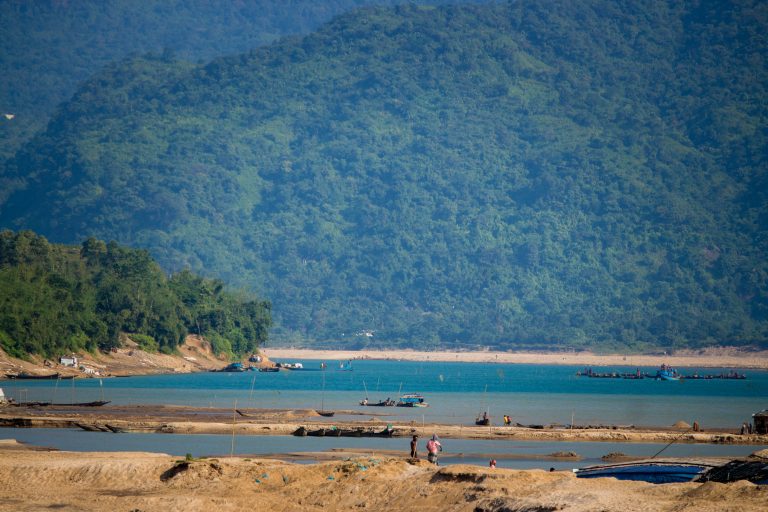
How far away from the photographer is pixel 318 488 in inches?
1615

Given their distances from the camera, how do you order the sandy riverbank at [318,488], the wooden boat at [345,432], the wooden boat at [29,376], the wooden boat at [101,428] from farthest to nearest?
1. the wooden boat at [29,376]
2. the wooden boat at [345,432]
3. the wooden boat at [101,428]
4. the sandy riverbank at [318,488]

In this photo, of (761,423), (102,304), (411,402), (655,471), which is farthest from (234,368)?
(655,471)

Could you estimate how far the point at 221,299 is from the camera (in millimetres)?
179625

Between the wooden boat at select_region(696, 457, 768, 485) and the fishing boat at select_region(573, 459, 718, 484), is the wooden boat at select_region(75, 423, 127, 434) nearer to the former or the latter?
the fishing boat at select_region(573, 459, 718, 484)

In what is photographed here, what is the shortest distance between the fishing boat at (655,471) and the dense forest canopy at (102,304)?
87380 millimetres

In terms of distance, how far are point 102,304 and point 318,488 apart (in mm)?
108426

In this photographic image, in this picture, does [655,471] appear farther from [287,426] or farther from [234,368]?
[234,368]

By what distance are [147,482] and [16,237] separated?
116073 millimetres

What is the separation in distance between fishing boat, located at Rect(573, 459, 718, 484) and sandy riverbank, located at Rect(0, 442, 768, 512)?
2.38 metres

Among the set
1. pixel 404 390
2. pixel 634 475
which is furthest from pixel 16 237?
pixel 634 475

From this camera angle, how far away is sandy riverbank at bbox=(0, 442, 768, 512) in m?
33.2

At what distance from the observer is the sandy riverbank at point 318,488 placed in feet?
109

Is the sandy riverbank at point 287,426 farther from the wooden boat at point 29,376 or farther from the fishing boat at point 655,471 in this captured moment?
the wooden boat at point 29,376

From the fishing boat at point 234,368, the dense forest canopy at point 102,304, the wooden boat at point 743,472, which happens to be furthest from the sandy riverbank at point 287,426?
the fishing boat at point 234,368
